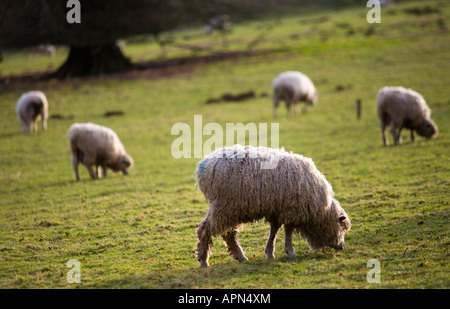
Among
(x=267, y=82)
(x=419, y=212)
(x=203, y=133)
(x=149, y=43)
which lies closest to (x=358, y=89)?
(x=267, y=82)

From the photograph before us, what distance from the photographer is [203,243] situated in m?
7.55

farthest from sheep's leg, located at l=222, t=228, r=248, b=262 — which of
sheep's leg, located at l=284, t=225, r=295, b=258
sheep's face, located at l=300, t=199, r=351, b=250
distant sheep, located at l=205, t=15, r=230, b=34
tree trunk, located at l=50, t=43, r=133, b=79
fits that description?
distant sheep, located at l=205, t=15, r=230, b=34

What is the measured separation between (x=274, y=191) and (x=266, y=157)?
2.09ft

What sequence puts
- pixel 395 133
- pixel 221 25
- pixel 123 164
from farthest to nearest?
pixel 221 25 → pixel 395 133 → pixel 123 164

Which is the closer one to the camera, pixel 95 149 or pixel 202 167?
pixel 202 167

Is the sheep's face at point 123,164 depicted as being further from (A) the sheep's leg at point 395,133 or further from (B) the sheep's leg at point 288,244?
(A) the sheep's leg at point 395,133

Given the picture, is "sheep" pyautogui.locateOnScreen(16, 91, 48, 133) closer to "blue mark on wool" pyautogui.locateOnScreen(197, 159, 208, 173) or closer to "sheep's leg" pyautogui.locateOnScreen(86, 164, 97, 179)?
"sheep's leg" pyautogui.locateOnScreen(86, 164, 97, 179)

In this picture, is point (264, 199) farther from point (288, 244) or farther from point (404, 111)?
point (404, 111)

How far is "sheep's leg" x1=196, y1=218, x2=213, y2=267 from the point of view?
24.6 feet

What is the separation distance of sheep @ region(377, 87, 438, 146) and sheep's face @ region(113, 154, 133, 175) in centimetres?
949

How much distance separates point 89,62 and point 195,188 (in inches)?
1255

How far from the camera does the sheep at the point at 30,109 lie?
912 inches

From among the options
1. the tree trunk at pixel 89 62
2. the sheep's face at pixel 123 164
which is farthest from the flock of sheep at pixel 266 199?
the tree trunk at pixel 89 62

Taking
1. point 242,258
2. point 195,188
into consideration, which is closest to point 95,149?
point 195,188
